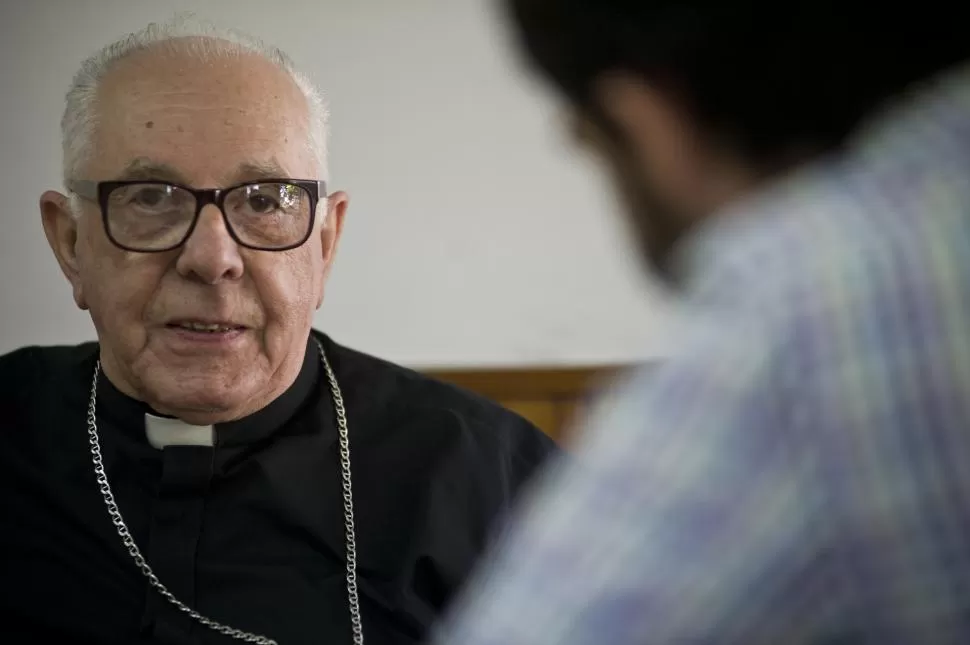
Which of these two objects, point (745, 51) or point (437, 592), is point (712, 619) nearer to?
point (745, 51)

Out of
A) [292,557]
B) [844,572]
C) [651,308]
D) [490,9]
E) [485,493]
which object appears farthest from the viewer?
[651,308]

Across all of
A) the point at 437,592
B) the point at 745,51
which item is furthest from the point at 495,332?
the point at 745,51

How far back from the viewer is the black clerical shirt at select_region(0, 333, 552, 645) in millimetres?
1287

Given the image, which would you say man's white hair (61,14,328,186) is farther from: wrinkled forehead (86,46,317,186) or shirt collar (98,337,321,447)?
shirt collar (98,337,321,447)

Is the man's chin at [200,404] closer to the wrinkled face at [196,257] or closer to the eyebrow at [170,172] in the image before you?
the wrinkled face at [196,257]

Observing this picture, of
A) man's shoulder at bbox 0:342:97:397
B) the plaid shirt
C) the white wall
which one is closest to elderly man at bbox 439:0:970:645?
the plaid shirt

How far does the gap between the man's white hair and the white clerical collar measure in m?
0.34

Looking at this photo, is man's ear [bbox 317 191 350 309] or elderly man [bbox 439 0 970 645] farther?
man's ear [bbox 317 191 350 309]

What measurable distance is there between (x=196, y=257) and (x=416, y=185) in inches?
27.5

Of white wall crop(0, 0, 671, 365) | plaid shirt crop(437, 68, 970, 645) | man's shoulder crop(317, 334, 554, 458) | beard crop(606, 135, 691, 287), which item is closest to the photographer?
plaid shirt crop(437, 68, 970, 645)

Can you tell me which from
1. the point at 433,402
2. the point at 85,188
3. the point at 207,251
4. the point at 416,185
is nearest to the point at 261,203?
the point at 207,251

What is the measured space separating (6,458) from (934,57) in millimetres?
1261

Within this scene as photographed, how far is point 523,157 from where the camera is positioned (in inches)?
77.3

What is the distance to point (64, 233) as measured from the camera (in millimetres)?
1403
